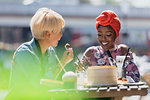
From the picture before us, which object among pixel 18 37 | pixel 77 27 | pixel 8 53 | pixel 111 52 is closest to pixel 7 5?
pixel 18 37

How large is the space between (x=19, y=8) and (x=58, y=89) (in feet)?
58.5

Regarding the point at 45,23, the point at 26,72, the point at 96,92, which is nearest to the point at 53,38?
the point at 45,23

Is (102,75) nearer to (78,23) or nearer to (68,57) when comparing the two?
(68,57)

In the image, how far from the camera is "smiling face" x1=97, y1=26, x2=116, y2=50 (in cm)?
285

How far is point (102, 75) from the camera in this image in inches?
86.4

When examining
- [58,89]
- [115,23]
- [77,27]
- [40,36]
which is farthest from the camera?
[77,27]

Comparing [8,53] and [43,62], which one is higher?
[43,62]

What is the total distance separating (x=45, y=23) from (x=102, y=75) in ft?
1.74

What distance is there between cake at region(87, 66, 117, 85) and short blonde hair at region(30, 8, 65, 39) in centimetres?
37

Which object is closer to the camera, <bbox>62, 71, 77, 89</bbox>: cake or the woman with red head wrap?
<bbox>62, 71, 77, 89</bbox>: cake

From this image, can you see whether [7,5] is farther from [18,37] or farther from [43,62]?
[43,62]

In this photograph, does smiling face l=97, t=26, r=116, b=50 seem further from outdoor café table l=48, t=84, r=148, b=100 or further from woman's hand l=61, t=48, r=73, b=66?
outdoor café table l=48, t=84, r=148, b=100

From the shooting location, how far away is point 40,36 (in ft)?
7.17

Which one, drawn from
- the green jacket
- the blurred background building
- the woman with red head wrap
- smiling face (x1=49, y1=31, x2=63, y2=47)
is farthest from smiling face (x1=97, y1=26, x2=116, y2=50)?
the blurred background building
